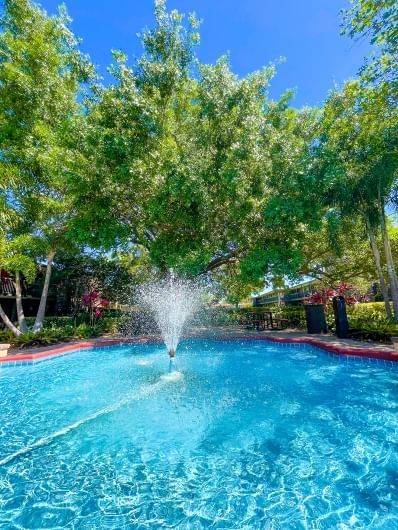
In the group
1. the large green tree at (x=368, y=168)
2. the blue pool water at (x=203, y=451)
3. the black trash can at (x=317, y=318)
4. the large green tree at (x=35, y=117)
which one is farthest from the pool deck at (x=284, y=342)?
the large green tree at (x=35, y=117)

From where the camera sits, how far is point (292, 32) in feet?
40.8

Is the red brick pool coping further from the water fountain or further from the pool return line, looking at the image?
the pool return line

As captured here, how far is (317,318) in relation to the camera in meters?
13.1

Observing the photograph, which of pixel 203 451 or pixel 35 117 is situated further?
pixel 35 117

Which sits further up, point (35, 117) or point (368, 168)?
point (35, 117)

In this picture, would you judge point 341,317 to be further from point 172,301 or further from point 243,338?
point 172,301

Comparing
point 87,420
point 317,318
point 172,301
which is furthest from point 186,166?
point 87,420

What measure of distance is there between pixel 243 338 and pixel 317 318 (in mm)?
3608

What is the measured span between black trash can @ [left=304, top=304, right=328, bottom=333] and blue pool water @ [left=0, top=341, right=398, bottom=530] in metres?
5.39

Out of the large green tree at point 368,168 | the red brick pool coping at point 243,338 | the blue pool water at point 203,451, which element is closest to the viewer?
the blue pool water at point 203,451

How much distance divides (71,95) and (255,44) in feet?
33.2

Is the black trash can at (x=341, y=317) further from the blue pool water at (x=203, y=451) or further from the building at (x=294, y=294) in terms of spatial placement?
the building at (x=294, y=294)

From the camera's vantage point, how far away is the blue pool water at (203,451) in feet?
8.98

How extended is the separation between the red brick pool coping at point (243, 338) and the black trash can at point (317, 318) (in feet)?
6.18
